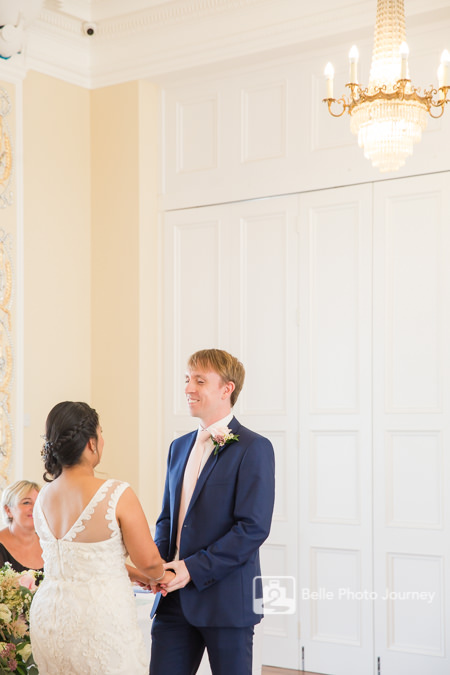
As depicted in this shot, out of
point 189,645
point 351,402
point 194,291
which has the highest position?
point 194,291

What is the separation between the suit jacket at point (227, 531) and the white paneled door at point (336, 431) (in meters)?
2.16

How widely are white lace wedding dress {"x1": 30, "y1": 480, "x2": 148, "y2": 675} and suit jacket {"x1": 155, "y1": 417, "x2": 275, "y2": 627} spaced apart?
266mm

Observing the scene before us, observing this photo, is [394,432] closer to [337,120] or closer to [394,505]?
[394,505]

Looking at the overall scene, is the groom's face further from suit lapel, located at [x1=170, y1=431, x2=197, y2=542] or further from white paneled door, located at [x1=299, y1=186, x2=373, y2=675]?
white paneled door, located at [x1=299, y1=186, x2=373, y2=675]

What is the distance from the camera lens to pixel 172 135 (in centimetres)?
590

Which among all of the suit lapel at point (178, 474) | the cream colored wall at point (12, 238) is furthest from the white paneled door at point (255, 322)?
the suit lapel at point (178, 474)

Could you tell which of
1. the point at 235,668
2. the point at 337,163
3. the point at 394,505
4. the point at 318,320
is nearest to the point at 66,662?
the point at 235,668

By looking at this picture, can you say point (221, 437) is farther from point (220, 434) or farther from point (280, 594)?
point (280, 594)

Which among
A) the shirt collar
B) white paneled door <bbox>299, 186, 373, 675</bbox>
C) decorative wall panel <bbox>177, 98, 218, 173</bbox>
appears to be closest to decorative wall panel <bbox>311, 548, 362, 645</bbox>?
white paneled door <bbox>299, 186, 373, 675</bbox>

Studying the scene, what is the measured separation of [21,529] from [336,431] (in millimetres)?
2003

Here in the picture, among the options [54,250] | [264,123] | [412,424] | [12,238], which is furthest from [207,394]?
[54,250]

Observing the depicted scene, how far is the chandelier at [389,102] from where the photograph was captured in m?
3.72

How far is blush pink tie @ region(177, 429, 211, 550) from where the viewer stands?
120 inches

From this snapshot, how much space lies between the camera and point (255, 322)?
552 centimetres
